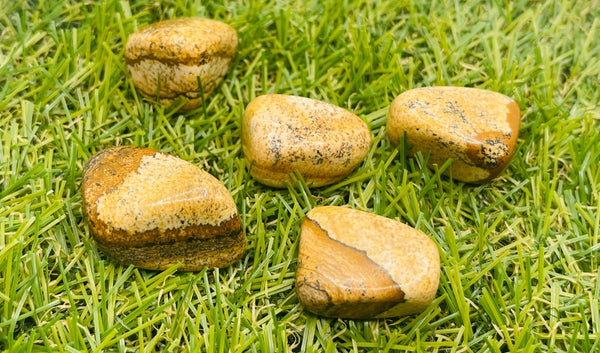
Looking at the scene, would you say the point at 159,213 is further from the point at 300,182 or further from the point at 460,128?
the point at 460,128

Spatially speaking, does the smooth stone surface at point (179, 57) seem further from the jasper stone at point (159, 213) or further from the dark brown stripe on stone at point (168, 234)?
the dark brown stripe on stone at point (168, 234)

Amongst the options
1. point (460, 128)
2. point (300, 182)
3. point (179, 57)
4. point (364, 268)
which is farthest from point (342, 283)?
point (179, 57)

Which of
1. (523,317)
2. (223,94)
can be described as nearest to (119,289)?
(223,94)

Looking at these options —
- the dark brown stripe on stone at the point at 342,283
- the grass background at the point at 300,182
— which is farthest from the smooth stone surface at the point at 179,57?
the dark brown stripe on stone at the point at 342,283

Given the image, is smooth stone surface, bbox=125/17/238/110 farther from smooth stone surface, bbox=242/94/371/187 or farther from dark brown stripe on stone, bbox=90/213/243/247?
dark brown stripe on stone, bbox=90/213/243/247

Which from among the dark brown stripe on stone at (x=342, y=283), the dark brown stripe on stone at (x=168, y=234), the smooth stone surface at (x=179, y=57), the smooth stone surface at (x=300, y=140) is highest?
the smooth stone surface at (x=179, y=57)
